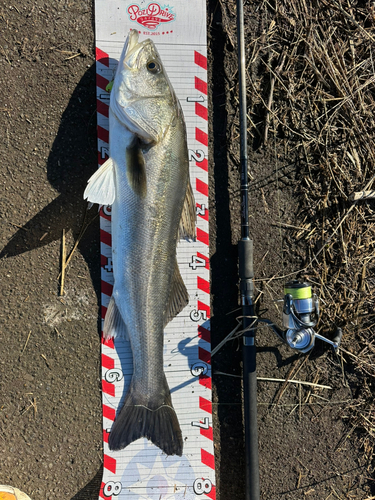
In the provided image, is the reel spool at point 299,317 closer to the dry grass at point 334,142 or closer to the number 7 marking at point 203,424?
the dry grass at point 334,142

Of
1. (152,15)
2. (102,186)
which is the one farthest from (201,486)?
(152,15)

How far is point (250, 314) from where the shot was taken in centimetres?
219

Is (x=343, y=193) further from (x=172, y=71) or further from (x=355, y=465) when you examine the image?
(x=355, y=465)

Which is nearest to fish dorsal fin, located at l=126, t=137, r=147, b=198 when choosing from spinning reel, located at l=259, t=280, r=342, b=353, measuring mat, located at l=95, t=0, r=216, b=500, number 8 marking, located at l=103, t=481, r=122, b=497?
measuring mat, located at l=95, t=0, r=216, b=500

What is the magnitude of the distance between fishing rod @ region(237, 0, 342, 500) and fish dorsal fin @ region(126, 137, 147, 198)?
71 cm

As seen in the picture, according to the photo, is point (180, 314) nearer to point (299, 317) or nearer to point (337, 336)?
point (299, 317)

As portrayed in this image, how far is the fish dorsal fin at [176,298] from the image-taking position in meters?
2.15

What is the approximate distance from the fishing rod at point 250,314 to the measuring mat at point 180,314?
0.95 feet

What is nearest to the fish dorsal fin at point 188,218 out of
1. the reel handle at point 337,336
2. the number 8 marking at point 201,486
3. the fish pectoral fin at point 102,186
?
the fish pectoral fin at point 102,186

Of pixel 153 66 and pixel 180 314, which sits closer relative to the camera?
pixel 153 66

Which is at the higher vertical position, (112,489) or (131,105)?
(131,105)

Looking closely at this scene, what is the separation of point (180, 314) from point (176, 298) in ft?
0.73

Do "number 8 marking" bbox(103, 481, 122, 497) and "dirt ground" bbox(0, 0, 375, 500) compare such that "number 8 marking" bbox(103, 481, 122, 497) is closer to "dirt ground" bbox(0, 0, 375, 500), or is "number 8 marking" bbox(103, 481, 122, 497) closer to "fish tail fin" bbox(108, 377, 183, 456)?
"dirt ground" bbox(0, 0, 375, 500)

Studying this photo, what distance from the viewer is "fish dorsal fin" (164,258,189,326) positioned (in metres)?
2.15
